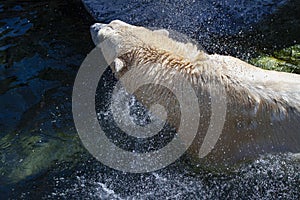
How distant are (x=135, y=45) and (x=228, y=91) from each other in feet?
3.52

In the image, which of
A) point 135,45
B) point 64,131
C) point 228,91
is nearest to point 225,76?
point 228,91

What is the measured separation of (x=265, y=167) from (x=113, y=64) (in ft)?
6.08

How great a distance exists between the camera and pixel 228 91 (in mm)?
4176

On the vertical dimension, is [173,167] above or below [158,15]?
below

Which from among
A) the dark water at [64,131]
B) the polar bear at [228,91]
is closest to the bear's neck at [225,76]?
the polar bear at [228,91]

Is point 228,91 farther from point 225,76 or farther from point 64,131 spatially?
point 64,131

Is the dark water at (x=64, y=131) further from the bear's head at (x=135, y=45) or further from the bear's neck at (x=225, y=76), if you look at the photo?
the bear's head at (x=135, y=45)

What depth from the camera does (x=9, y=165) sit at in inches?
199

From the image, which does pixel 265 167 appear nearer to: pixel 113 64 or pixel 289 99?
pixel 289 99

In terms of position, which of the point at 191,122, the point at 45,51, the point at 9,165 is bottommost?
the point at 9,165

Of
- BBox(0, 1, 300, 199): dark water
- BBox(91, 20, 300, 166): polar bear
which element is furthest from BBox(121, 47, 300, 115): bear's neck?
BBox(0, 1, 300, 199): dark water

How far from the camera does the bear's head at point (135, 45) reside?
4.58 metres

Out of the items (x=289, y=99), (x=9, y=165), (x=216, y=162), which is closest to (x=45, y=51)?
(x=9, y=165)

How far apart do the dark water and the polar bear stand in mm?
266
